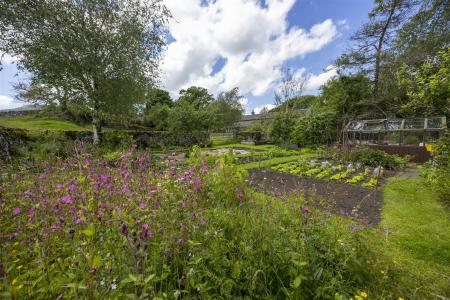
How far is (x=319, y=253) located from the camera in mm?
1788

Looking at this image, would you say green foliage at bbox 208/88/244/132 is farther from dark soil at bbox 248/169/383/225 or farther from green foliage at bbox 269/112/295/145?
dark soil at bbox 248/169/383/225

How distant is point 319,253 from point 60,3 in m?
13.3

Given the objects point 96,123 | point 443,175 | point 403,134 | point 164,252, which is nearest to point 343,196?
point 443,175

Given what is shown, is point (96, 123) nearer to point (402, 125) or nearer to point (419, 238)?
point (419, 238)

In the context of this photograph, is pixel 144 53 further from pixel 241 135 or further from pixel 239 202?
pixel 241 135

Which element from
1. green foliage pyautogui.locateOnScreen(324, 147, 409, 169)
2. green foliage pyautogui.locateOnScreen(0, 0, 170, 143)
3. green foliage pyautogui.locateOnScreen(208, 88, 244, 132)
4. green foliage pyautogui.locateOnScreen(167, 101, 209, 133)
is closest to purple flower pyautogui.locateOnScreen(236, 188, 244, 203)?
green foliage pyautogui.locateOnScreen(324, 147, 409, 169)

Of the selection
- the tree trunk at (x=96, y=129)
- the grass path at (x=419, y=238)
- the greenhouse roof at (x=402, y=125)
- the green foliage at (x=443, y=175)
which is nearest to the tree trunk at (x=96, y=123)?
the tree trunk at (x=96, y=129)

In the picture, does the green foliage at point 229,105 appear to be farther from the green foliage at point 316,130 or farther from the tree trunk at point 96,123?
the tree trunk at point 96,123

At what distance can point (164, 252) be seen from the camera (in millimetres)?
1535

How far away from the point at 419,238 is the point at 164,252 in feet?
12.1

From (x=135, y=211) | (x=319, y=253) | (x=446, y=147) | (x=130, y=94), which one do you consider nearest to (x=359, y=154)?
(x=446, y=147)

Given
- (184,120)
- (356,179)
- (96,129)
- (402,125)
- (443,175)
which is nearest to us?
(443,175)

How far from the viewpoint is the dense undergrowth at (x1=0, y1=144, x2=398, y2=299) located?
50.9 inches

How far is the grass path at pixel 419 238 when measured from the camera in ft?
6.79
